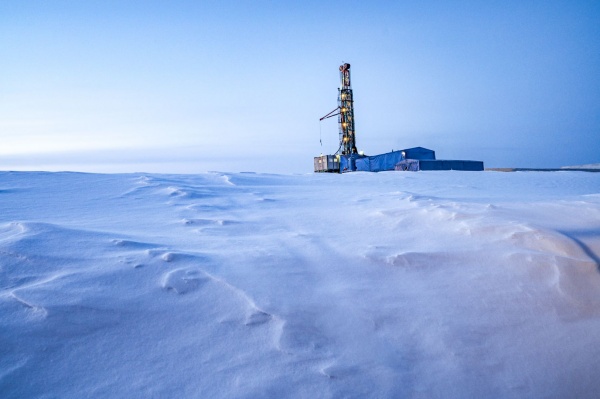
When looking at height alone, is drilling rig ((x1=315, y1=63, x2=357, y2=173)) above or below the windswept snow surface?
above

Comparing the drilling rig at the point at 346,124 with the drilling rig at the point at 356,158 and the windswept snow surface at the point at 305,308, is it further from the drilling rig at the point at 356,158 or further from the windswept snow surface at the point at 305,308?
the windswept snow surface at the point at 305,308

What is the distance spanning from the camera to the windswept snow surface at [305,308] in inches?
48.7

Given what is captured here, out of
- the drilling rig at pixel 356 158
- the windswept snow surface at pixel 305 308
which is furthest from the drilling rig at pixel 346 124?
the windswept snow surface at pixel 305 308

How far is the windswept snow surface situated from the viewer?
48.7 inches

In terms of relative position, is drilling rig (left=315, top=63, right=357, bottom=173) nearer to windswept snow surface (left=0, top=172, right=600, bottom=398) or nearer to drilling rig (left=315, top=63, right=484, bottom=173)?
drilling rig (left=315, top=63, right=484, bottom=173)

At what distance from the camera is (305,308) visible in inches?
63.1

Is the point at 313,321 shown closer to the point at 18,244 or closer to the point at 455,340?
the point at 455,340

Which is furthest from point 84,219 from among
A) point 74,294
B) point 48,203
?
point 74,294

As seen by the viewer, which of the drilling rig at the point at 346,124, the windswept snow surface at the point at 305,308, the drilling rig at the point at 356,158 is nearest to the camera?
the windswept snow surface at the point at 305,308

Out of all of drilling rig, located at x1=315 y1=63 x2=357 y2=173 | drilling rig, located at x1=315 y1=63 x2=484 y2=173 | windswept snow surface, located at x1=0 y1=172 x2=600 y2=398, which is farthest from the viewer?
drilling rig, located at x1=315 y1=63 x2=357 y2=173

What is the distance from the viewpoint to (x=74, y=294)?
1566mm

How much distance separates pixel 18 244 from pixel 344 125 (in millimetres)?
23757

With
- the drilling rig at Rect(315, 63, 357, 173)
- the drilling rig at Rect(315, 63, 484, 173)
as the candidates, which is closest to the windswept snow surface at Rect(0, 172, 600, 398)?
the drilling rig at Rect(315, 63, 484, 173)

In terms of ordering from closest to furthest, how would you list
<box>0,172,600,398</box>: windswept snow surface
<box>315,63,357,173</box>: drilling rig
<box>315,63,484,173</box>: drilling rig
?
<box>0,172,600,398</box>: windswept snow surface, <box>315,63,484,173</box>: drilling rig, <box>315,63,357,173</box>: drilling rig
